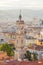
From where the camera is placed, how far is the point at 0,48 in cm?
523

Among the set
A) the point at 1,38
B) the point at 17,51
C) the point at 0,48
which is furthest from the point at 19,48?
the point at 1,38

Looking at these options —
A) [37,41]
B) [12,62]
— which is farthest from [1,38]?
[12,62]

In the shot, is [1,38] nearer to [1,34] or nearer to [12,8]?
[1,34]

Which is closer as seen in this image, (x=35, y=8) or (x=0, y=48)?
(x=35, y=8)

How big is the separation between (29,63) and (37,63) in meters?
0.12

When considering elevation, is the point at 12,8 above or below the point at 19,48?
above

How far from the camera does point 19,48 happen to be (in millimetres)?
4203

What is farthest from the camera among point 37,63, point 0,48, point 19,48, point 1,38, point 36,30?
point 36,30

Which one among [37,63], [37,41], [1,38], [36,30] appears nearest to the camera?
[37,63]

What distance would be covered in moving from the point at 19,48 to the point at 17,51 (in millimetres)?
81

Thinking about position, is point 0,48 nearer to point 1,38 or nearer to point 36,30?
point 1,38

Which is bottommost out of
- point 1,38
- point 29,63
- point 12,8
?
point 1,38

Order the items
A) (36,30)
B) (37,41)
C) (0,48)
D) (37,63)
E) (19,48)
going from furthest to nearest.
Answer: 1. (36,30)
2. (37,41)
3. (0,48)
4. (19,48)
5. (37,63)

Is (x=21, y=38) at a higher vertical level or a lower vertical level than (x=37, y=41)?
higher
